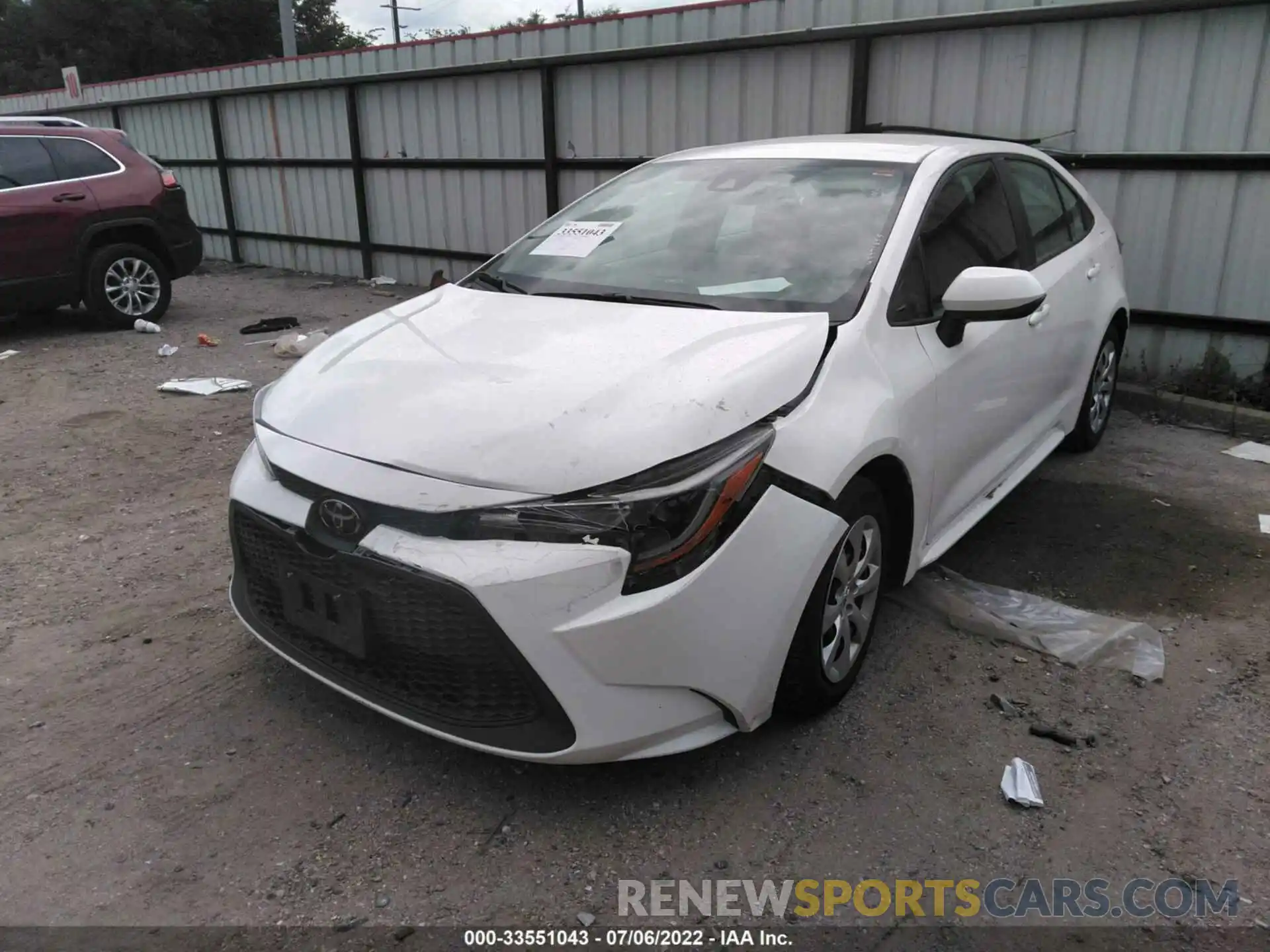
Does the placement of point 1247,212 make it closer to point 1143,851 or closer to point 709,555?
point 1143,851

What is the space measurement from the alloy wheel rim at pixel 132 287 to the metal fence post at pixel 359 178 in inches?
126

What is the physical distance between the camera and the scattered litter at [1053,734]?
282 cm

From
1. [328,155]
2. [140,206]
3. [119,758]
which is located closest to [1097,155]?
[119,758]

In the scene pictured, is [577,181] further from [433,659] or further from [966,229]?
[433,659]

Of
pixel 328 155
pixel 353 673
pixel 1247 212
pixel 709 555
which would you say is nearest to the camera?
pixel 709 555

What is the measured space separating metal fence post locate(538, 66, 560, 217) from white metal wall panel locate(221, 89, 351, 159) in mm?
3496

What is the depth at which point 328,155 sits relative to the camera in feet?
39.5

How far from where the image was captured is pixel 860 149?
12.0 ft

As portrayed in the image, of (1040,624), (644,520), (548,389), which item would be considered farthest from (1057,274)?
(644,520)

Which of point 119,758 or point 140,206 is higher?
point 140,206

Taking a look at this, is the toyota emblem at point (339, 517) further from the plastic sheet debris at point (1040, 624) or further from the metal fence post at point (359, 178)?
the metal fence post at point (359, 178)

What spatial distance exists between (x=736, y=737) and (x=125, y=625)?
88.2 inches

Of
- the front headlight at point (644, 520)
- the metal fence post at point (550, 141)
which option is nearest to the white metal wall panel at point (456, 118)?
the metal fence post at point (550, 141)

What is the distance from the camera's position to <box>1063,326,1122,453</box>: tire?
4.97 m
